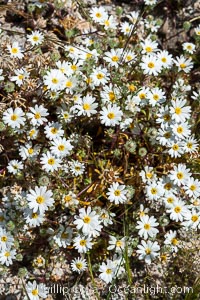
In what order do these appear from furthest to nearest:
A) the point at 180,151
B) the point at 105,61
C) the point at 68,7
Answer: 1. the point at 68,7
2. the point at 105,61
3. the point at 180,151

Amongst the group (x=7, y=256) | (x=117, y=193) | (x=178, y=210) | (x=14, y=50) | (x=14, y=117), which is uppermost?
(x=14, y=50)

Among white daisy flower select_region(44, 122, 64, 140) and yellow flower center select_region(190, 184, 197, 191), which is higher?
white daisy flower select_region(44, 122, 64, 140)

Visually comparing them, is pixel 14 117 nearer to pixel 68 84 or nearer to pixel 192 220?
pixel 68 84

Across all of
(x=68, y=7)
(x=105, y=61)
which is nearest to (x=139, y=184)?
(x=105, y=61)

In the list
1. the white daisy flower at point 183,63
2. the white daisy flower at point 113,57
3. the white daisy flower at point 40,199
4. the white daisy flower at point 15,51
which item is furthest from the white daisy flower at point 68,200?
the white daisy flower at point 183,63

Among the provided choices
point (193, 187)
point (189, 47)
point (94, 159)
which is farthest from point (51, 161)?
point (189, 47)

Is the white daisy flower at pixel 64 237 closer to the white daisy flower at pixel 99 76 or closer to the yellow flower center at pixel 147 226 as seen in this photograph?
the yellow flower center at pixel 147 226

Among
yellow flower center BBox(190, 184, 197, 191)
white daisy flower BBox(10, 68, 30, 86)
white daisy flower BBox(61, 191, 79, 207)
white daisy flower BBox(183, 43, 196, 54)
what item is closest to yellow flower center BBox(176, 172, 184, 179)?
yellow flower center BBox(190, 184, 197, 191)

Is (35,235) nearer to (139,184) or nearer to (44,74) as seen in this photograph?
(139,184)

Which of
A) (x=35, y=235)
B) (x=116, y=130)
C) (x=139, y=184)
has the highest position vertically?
(x=116, y=130)

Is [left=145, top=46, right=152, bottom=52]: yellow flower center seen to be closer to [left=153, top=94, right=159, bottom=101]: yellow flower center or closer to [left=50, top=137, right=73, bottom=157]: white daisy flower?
[left=153, top=94, right=159, bottom=101]: yellow flower center

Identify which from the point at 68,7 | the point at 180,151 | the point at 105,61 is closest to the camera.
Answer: the point at 180,151
